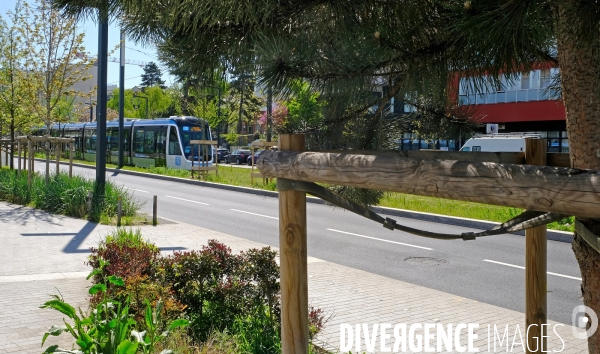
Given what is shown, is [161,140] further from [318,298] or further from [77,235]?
[318,298]

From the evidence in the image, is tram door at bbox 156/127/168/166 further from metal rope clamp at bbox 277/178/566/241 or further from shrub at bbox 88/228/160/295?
metal rope clamp at bbox 277/178/566/241

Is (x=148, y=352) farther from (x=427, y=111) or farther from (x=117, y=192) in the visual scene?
(x=117, y=192)

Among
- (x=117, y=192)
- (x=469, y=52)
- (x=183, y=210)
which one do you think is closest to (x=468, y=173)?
(x=469, y=52)

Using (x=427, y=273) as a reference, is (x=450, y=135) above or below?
above

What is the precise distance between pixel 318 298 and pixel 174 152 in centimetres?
2822

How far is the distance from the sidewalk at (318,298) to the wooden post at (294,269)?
2141mm

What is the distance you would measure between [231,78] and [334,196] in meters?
1.07

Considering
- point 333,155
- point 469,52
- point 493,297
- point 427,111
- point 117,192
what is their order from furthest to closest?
point 117,192 → point 493,297 → point 427,111 → point 469,52 → point 333,155

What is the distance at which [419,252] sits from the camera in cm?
1148

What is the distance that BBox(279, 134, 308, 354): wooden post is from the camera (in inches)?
133

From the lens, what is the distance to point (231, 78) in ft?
12.7

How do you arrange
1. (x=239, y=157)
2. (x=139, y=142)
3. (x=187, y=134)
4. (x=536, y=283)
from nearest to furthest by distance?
(x=536, y=283), (x=187, y=134), (x=139, y=142), (x=239, y=157)

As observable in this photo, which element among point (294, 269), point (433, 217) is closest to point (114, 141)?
point (433, 217)

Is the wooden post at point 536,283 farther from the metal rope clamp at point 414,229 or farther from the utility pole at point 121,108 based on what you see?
the utility pole at point 121,108
